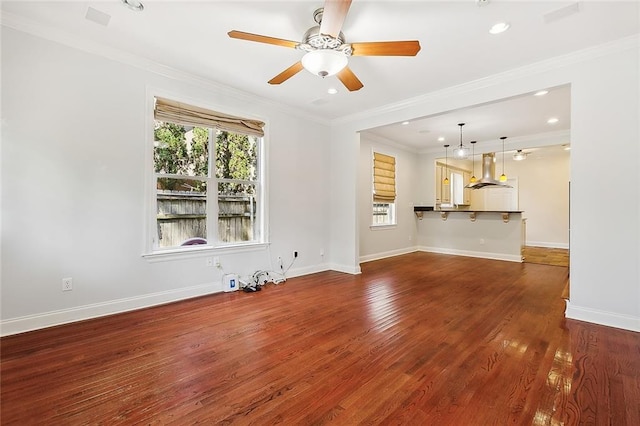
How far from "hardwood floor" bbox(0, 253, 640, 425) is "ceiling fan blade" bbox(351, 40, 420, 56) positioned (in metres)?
2.50

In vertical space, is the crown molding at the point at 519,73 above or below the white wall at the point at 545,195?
above

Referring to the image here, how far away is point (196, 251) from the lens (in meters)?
3.79

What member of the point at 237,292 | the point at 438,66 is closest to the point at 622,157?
the point at 438,66

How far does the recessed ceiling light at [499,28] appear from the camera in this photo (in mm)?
2576

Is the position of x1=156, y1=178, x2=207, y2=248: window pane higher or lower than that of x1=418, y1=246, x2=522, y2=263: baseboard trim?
higher

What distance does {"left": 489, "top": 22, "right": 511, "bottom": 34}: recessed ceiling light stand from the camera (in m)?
2.58

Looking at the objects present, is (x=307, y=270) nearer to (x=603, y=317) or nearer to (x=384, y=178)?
(x=384, y=178)

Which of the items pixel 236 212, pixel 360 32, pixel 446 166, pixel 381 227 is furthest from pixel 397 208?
pixel 360 32

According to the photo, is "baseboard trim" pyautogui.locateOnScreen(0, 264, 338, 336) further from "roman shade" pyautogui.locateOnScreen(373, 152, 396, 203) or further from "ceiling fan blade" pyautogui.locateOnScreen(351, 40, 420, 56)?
"roman shade" pyautogui.locateOnScreen(373, 152, 396, 203)

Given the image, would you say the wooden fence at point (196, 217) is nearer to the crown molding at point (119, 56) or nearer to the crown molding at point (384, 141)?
the crown molding at point (119, 56)

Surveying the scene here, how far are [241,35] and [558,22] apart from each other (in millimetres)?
2818

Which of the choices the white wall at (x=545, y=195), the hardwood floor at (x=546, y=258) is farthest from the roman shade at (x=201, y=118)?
the white wall at (x=545, y=195)

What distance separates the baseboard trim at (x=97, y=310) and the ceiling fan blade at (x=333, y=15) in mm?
3345

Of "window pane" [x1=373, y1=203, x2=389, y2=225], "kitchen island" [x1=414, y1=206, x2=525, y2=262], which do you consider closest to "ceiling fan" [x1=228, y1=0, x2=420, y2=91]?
"window pane" [x1=373, y1=203, x2=389, y2=225]
